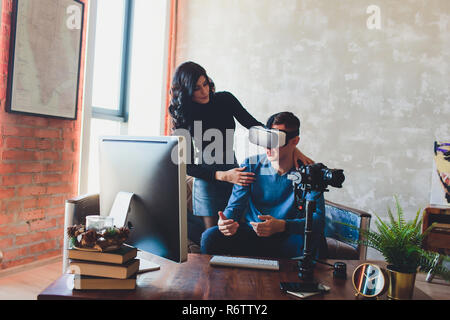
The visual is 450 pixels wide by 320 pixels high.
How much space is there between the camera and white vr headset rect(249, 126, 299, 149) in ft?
5.19

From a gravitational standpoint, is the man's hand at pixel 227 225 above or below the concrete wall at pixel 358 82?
below

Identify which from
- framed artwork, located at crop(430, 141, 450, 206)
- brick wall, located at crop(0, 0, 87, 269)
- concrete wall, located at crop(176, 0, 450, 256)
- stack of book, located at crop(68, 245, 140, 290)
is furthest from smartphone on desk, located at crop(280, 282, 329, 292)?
framed artwork, located at crop(430, 141, 450, 206)

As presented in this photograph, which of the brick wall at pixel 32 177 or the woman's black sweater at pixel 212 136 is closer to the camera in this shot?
the woman's black sweater at pixel 212 136

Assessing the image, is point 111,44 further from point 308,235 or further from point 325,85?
point 308,235

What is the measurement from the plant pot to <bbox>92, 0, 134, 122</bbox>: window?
278cm

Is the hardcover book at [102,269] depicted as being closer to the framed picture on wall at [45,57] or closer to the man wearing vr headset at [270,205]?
the man wearing vr headset at [270,205]

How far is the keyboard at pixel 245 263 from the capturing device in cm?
121

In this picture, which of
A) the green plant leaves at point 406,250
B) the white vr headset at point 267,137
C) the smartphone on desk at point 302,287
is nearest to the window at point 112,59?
the white vr headset at point 267,137

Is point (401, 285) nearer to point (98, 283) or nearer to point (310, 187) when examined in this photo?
point (310, 187)

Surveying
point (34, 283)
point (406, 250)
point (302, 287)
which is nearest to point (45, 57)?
point (34, 283)

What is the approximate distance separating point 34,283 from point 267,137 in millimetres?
1688

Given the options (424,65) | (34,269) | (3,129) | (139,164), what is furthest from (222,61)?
(139,164)

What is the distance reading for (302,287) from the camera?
40.9 inches

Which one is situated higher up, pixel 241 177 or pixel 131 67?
pixel 131 67
